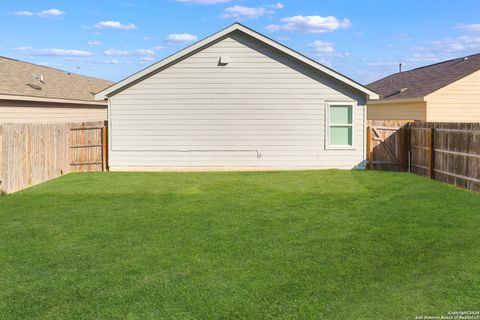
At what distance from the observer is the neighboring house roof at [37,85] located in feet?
59.3

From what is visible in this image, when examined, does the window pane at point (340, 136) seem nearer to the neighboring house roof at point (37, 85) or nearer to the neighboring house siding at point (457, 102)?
the neighboring house siding at point (457, 102)

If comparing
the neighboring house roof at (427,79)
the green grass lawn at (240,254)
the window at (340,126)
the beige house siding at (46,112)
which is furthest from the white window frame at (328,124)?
the beige house siding at (46,112)

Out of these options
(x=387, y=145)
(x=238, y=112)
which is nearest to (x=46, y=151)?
(x=238, y=112)

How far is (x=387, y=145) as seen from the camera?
60.4 feet

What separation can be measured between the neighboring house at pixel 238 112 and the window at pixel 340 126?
4 centimetres

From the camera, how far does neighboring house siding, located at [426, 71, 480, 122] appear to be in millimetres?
21719

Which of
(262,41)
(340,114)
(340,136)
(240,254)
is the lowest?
(240,254)

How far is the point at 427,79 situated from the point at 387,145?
29.5 ft

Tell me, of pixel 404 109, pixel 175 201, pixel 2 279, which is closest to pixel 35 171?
pixel 175 201

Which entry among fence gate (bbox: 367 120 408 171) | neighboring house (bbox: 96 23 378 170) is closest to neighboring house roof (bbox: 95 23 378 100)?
neighboring house (bbox: 96 23 378 170)

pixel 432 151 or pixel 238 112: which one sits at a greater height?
pixel 238 112

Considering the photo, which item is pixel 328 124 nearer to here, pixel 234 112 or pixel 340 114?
pixel 340 114

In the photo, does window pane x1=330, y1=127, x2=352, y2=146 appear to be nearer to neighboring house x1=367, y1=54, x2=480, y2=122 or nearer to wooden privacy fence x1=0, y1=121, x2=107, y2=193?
neighboring house x1=367, y1=54, x2=480, y2=122

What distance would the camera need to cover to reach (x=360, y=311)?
17.0 ft
